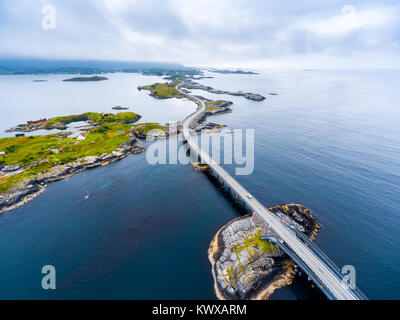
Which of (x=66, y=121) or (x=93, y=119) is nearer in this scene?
(x=66, y=121)

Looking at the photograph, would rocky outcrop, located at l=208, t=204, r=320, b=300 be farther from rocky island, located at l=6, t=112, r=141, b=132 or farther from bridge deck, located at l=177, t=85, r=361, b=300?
rocky island, located at l=6, t=112, r=141, b=132

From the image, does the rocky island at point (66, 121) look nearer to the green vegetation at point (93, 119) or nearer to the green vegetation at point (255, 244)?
the green vegetation at point (93, 119)

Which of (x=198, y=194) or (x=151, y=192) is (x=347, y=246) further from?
(x=151, y=192)

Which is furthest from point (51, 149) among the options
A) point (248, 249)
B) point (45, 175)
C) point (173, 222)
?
point (248, 249)

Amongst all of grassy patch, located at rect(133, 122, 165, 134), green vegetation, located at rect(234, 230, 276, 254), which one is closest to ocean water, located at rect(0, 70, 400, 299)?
green vegetation, located at rect(234, 230, 276, 254)

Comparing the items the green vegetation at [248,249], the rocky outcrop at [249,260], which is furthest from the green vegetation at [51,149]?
the green vegetation at [248,249]

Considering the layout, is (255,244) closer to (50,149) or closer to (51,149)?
(51,149)

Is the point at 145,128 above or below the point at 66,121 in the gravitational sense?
below
